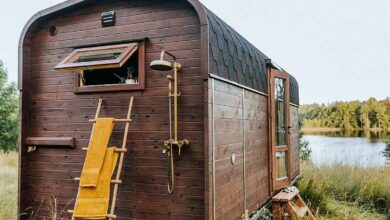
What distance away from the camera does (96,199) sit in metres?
3.70

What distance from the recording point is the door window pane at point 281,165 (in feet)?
21.0

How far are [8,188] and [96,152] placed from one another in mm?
4850

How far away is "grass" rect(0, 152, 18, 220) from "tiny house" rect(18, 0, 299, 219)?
82cm

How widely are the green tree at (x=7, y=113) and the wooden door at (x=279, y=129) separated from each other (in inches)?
475

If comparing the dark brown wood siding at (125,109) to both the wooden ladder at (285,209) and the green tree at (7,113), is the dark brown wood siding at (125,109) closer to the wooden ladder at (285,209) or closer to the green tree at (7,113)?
the wooden ladder at (285,209)

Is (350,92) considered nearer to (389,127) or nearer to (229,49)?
(389,127)

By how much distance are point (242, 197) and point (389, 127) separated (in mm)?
30699

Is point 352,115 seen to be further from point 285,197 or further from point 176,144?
point 176,144

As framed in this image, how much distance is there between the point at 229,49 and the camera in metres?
4.43

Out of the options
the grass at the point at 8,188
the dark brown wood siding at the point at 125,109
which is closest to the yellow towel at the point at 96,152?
the dark brown wood siding at the point at 125,109

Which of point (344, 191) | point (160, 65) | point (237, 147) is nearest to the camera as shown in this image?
point (160, 65)

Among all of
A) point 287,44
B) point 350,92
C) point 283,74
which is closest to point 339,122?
point 350,92

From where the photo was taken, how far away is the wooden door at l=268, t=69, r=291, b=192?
20.4ft

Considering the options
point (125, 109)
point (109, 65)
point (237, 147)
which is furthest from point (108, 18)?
point (237, 147)
